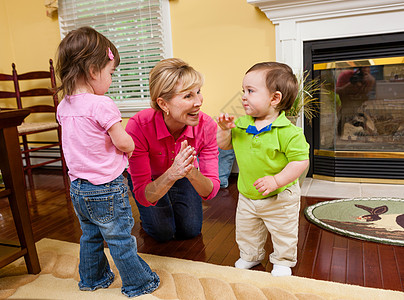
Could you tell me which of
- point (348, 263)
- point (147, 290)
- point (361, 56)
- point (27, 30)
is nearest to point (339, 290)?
point (348, 263)

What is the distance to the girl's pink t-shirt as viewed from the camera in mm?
1200

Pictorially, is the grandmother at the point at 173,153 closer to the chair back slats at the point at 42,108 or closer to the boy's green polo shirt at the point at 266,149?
the boy's green polo shirt at the point at 266,149

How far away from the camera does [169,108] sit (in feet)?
4.81

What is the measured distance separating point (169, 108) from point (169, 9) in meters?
1.91

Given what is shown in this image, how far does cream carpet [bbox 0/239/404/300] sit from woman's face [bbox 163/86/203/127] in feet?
2.08

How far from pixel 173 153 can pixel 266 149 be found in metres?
0.49

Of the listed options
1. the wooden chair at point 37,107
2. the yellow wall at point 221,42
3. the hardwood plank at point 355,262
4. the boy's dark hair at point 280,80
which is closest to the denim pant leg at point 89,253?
the boy's dark hair at point 280,80

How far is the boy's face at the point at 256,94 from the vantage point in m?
1.35

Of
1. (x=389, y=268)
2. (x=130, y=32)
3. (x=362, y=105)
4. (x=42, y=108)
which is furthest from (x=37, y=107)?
(x=389, y=268)

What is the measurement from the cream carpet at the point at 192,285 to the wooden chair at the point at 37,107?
57.7 inches

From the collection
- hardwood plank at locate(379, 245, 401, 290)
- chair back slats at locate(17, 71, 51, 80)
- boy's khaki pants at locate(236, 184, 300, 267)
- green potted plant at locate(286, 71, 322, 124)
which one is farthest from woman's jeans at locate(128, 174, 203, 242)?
chair back slats at locate(17, 71, 51, 80)

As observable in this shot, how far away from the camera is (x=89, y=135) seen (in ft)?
4.00

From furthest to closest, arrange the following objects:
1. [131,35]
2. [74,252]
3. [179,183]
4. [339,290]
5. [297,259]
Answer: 1. [131,35]
2. [179,183]
3. [74,252]
4. [297,259]
5. [339,290]

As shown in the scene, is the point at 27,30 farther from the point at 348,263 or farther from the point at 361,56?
the point at 348,263
